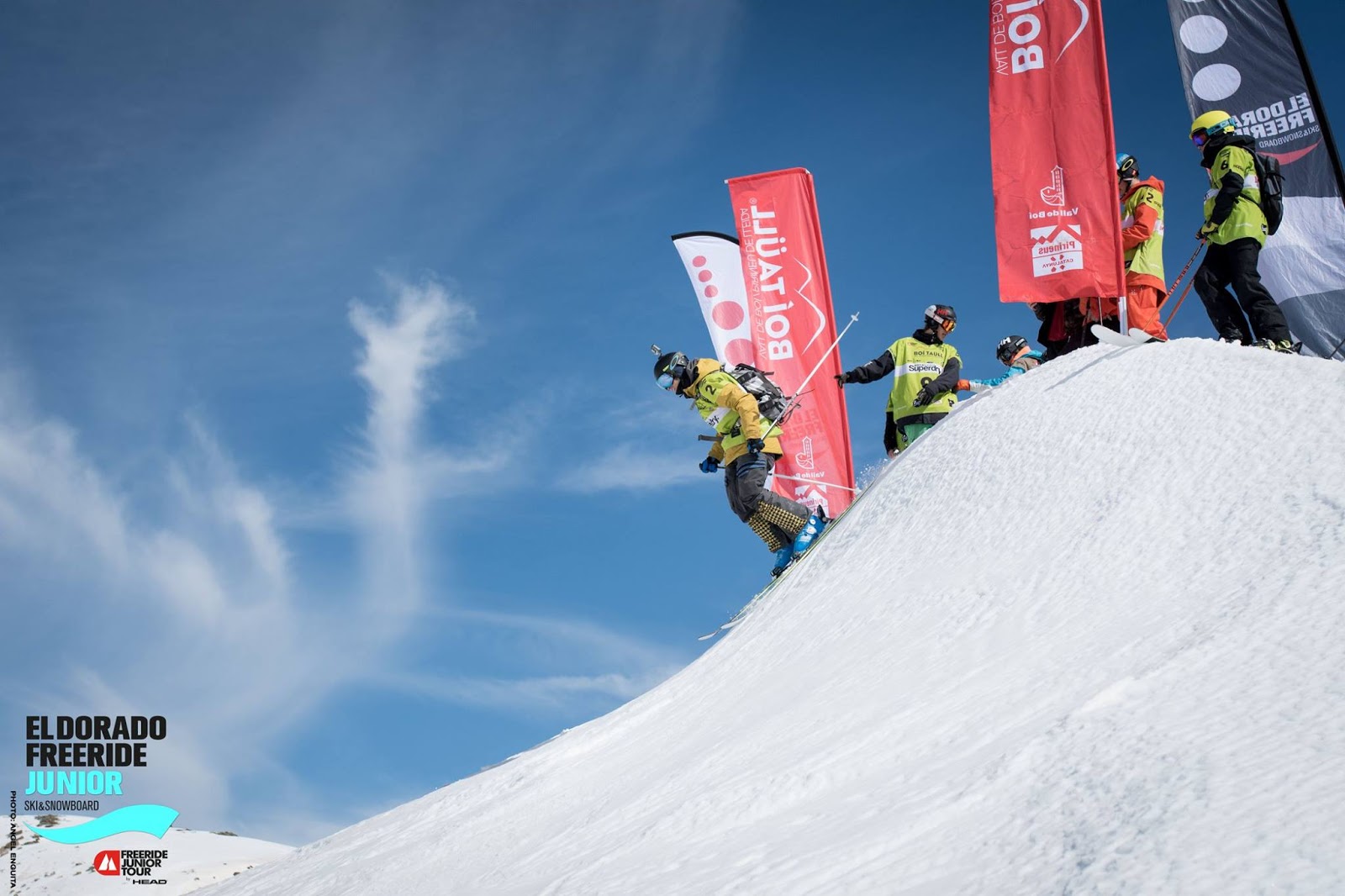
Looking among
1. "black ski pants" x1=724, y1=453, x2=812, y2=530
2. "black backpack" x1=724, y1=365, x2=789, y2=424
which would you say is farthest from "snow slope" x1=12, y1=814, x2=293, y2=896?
"black backpack" x1=724, y1=365, x2=789, y2=424

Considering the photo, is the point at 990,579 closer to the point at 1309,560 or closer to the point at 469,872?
the point at 1309,560

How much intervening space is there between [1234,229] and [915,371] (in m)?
2.76

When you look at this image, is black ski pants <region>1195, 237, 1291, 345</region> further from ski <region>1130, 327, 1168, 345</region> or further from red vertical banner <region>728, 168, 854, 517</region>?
red vertical banner <region>728, 168, 854, 517</region>

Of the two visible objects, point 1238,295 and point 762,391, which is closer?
point 1238,295

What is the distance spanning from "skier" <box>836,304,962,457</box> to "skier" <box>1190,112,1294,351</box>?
2.20 m

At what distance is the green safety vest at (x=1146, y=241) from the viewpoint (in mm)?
7941

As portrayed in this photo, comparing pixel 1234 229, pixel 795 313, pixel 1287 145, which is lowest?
pixel 1234 229

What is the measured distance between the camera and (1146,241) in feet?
26.1

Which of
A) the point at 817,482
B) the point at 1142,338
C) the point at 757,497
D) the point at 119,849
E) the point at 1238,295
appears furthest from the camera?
the point at 817,482

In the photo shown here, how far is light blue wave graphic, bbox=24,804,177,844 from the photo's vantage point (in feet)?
36.0

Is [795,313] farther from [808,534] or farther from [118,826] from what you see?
[118,826]

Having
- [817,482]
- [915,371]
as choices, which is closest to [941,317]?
[915,371]

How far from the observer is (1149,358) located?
5.45 m

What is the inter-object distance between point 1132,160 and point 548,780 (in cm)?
698
